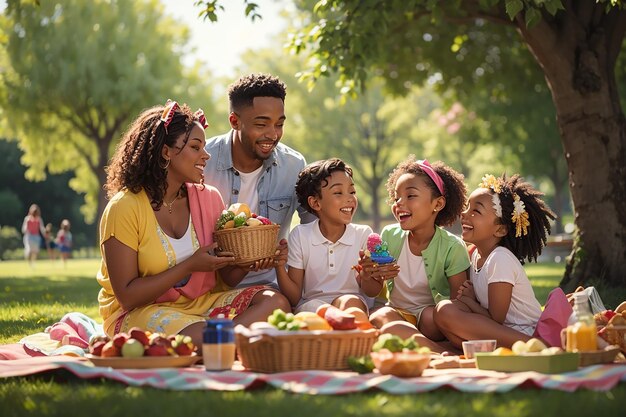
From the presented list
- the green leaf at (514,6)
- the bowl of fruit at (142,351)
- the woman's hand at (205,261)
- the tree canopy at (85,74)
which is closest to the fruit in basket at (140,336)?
the bowl of fruit at (142,351)

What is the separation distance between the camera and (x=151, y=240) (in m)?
6.41

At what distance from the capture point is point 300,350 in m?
5.29

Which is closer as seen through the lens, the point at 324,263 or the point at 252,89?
the point at 324,263

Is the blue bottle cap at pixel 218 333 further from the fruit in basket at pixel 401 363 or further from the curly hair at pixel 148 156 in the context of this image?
the curly hair at pixel 148 156

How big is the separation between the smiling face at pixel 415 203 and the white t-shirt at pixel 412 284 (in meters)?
0.24

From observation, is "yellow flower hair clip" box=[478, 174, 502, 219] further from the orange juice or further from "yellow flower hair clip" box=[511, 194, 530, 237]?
the orange juice

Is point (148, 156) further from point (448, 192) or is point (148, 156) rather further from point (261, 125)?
point (448, 192)

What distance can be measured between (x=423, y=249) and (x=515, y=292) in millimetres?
807

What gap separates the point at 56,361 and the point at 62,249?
26482 mm

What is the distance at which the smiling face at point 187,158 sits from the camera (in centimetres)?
661

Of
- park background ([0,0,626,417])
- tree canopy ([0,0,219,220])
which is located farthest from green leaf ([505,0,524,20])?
tree canopy ([0,0,219,220])

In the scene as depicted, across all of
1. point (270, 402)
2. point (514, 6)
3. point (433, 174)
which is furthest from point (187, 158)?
point (514, 6)

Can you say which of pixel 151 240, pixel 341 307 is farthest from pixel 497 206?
pixel 151 240

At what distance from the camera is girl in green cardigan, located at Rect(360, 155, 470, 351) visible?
6984mm
